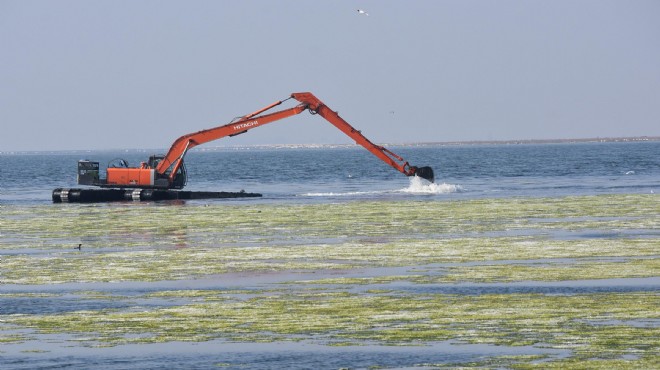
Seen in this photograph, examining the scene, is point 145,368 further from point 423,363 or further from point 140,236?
point 140,236

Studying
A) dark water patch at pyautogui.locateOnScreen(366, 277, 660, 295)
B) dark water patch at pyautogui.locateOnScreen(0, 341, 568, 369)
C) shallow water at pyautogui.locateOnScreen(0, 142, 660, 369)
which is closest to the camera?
dark water patch at pyautogui.locateOnScreen(0, 341, 568, 369)

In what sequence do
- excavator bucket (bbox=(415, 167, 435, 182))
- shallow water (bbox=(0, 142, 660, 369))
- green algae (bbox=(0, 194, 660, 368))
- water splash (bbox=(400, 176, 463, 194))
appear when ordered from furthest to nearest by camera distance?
water splash (bbox=(400, 176, 463, 194)) → excavator bucket (bbox=(415, 167, 435, 182)) → green algae (bbox=(0, 194, 660, 368)) → shallow water (bbox=(0, 142, 660, 369))

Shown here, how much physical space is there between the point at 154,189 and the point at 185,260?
33.5 metres

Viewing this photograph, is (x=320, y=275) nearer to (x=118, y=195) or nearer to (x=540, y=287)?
(x=540, y=287)

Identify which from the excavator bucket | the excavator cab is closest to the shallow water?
the excavator cab

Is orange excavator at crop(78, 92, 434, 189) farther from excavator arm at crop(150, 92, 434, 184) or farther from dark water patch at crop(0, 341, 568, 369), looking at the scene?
dark water patch at crop(0, 341, 568, 369)

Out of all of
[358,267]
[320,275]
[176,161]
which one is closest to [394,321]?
[320,275]

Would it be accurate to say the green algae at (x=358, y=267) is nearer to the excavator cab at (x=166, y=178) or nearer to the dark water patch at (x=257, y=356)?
the dark water patch at (x=257, y=356)

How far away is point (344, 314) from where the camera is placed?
73.5ft

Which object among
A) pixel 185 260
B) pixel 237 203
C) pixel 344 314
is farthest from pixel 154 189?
pixel 344 314

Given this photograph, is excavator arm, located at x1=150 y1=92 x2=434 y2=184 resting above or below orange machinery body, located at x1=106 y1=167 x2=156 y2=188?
above

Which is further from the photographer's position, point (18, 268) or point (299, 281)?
point (18, 268)

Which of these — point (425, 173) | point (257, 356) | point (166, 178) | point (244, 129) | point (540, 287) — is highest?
point (244, 129)

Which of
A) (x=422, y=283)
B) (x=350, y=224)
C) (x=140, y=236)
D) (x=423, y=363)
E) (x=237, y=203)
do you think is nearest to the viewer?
(x=423, y=363)
